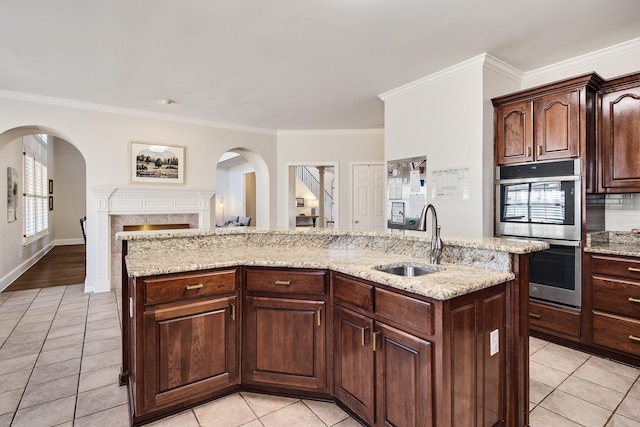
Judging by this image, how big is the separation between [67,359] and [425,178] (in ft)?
12.0

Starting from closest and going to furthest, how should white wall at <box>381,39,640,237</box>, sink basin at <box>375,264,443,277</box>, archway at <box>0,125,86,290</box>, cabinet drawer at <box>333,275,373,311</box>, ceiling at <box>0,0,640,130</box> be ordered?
cabinet drawer at <box>333,275,373,311</box> < sink basin at <box>375,264,443,277</box> < ceiling at <box>0,0,640,130</box> < white wall at <box>381,39,640,237</box> < archway at <box>0,125,86,290</box>

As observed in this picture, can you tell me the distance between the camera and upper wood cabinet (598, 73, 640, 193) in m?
2.64

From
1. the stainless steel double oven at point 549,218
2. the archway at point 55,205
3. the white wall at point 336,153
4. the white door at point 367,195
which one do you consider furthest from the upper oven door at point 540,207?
the archway at point 55,205

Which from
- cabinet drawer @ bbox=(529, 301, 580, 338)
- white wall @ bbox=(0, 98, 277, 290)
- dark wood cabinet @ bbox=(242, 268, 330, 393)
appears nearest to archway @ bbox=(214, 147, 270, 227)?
white wall @ bbox=(0, 98, 277, 290)

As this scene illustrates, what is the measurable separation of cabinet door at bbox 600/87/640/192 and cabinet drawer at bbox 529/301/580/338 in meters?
1.10

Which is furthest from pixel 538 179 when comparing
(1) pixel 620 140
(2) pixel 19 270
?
(2) pixel 19 270

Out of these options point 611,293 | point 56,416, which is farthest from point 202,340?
point 611,293

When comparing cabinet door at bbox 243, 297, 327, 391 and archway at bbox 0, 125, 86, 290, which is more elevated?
archway at bbox 0, 125, 86, 290

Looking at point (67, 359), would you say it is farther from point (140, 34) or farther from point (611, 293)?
point (611, 293)

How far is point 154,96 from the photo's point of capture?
4.32 m

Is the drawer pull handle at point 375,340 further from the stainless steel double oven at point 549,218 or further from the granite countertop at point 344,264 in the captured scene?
the stainless steel double oven at point 549,218

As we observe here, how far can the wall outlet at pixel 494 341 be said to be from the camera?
5.41 ft

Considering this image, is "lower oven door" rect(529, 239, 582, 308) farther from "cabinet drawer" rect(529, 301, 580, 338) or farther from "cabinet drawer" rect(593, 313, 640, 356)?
"cabinet drawer" rect(593, 313, 640, 356)

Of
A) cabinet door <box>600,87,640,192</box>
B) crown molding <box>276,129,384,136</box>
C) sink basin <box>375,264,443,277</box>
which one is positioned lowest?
sink basin <box>375,264,443,277</box>
